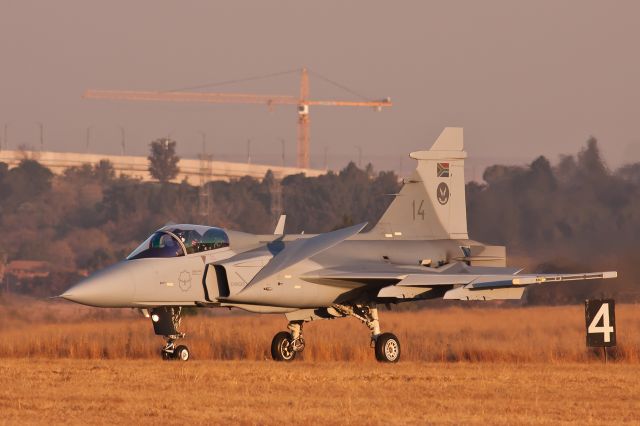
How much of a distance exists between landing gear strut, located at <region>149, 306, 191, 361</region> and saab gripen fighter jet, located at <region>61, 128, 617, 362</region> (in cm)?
2

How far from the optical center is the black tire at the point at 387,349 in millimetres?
22031

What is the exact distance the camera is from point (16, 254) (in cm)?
7925

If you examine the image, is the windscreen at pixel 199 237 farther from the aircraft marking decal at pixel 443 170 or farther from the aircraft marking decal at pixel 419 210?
the aircraft marking decal at pixel 443 170

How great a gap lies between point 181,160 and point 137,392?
10801 cm

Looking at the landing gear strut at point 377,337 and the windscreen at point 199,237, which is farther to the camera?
the landing gear strut at point 377,337

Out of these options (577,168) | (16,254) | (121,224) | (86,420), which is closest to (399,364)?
(86,420)

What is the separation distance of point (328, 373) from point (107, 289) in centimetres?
405

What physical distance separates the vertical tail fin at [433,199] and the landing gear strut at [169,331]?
3.93 meters

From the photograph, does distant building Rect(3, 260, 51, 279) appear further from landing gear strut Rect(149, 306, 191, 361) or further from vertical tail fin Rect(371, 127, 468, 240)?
landing gear strut Rect(149, 306, 191, 361)

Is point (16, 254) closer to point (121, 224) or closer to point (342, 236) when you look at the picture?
point (121, 224)

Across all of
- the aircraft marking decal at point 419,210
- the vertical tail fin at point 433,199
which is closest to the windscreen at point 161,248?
the vertical tail fin at point 433,199

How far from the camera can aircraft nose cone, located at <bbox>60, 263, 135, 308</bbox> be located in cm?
2091

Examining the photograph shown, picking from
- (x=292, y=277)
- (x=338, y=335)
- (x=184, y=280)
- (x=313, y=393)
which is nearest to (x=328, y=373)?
(x=313, y=393)

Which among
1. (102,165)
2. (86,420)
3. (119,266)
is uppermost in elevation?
(102,165)
